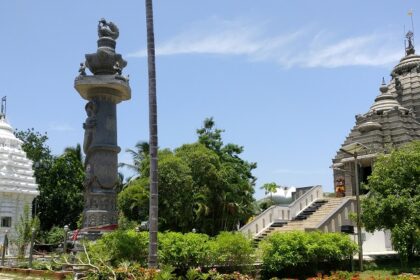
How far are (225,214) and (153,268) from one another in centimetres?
2296

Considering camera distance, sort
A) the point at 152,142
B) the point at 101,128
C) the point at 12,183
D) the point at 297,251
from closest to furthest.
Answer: the point at 152,142 < the point at 297,251 < the point at 101,128 < the point at 12,183

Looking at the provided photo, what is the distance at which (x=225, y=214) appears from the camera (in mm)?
34750

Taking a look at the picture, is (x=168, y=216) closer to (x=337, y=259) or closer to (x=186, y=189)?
(x=186, y=189)

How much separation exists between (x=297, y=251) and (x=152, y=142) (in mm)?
7690

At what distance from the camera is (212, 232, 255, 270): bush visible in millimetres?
16547

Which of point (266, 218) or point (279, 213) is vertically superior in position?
point (279, 213)

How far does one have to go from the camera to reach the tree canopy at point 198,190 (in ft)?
98.4

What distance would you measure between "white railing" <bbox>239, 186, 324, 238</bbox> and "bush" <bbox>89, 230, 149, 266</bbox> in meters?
11.0

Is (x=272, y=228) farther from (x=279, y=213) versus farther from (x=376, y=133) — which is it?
(x=376, y=133)

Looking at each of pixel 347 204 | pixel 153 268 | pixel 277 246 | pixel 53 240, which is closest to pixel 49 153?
pixel 53 240

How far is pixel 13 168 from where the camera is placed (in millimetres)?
32438

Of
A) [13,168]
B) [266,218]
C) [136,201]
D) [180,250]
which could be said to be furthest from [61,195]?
[180,250]

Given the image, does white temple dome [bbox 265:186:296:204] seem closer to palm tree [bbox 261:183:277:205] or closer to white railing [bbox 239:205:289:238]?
palm tree [bbox 261:183:277:205]

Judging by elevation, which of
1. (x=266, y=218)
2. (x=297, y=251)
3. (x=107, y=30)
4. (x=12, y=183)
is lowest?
(x=297, y=251)
